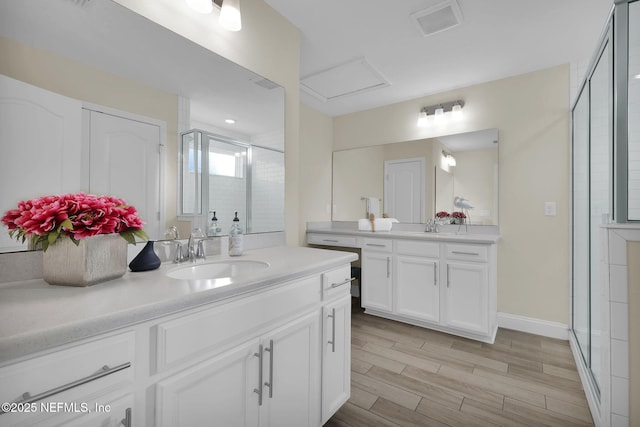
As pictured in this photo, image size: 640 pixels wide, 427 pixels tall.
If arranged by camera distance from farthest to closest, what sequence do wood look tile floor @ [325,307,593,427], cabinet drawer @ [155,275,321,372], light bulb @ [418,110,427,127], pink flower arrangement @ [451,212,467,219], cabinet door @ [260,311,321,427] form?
light bulb @ [418,110,427,127] → pink flower arrangement @ [451,212,467,219] → wood look tile floor @ [325,307,593,427] → cabinet door @ [260,311,321,427] → cabinet drawer @ [155,275,321,372]

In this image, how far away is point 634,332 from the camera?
119cm

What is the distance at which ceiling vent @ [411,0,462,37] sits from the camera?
6.04ft

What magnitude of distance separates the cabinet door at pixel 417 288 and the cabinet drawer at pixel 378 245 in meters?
0.14

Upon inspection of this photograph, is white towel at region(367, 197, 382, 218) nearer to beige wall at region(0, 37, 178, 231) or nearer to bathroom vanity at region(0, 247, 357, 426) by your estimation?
bathroom vanity at region(0, 247, 357, 426)

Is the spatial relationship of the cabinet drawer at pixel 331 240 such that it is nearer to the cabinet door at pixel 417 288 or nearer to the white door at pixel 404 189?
the cabinet door at pixel 417 288

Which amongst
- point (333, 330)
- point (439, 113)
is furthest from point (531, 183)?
point (333, 330)

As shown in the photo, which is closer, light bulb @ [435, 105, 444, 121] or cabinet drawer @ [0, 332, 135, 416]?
cabinet drawer @ [0, 332, 135, 416]

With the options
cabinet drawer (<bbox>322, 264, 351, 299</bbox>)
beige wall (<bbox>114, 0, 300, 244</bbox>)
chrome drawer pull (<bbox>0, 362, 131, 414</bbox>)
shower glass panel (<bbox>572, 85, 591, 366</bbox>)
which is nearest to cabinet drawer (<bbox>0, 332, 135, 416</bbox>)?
chrome drawer pull (<bbox>0, 362, 131, 414</bbox>)

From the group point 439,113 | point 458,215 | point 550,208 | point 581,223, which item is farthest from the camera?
point 439,113

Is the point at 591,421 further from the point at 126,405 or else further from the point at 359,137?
the point at 359,137

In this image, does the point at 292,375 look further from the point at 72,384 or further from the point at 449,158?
the point at 449,158

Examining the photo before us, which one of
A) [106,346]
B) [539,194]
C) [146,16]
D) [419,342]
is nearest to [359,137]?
[539,194]

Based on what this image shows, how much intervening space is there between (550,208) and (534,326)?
1.09m

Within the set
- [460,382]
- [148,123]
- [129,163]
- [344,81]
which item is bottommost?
[460,382]
